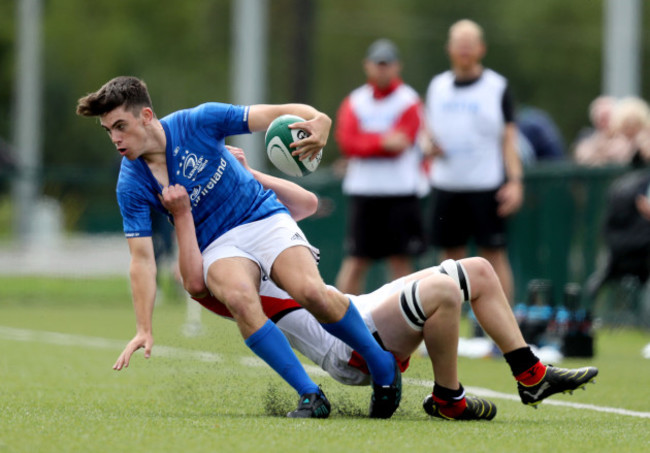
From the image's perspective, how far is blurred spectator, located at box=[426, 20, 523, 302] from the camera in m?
9.54

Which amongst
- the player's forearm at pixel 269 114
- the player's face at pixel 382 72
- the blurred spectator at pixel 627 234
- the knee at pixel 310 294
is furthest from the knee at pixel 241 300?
the blurred spectator at pixel 627 234

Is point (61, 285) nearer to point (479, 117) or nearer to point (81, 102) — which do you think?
point (479, 117)

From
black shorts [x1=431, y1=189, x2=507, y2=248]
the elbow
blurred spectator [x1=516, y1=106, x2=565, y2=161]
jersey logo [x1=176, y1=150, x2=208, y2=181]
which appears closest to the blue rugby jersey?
jersey logo [x1=176, y1=150, x2=208, y2=181]

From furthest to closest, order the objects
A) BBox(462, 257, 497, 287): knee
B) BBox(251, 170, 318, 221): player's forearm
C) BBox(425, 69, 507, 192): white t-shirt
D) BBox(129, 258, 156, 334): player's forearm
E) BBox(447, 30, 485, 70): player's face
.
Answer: BBox(425, 69, 507, 192): white t-shirt → BBox(447, 30, 485, 70): player's face → BBox(251, 170, 318, 221): player's forearm → BBox(129, 258, 156, 334): player's forearm → BBox(462, 257, 497, 287): knee

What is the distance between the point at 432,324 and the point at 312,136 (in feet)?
3.50

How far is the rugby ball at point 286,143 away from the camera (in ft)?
19.6

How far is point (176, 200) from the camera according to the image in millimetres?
5773

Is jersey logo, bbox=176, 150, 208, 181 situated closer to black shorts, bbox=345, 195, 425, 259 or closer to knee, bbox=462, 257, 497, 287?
knee, bbox=462, 257, 497, 287

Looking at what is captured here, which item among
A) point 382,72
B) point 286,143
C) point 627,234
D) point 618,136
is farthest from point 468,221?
point 286,143

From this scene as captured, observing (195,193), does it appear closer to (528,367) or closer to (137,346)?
(137,346)

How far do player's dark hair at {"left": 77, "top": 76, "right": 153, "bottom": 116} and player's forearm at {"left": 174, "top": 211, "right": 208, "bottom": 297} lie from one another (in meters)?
0.56

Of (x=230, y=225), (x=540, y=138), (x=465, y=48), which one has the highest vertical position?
(x=465, y=48)

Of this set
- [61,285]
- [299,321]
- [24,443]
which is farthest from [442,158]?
[61,285]

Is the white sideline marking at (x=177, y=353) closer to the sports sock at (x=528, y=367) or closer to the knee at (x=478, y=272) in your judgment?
the sports sock at (x=528, y=367)
